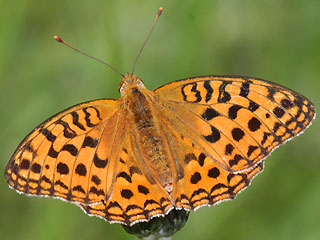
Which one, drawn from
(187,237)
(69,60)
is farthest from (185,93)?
(69,60)

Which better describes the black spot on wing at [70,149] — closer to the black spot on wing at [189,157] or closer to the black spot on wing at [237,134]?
the black spot on wing at [189,157]

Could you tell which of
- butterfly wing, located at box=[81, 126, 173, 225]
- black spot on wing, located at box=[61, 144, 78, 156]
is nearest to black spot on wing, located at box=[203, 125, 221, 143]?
butterfly wing, located at box=[81, 126, 173, 225]

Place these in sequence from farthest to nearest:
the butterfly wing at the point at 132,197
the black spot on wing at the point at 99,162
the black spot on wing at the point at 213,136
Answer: the black spot on wing at the point at 213,136
the black spot on wing at the point at 99,162
the butterfly wing at the point at 132,197

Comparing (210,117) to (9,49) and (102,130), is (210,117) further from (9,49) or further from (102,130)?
(9,49)

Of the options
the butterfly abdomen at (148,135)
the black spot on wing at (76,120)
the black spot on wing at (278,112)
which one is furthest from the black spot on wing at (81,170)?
the black spot on wing at (278,112)

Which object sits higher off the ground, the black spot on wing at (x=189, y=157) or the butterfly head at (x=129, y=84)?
the butterfly head at (x=129, y=84)

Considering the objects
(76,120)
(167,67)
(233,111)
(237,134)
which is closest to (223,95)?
(233,111)
